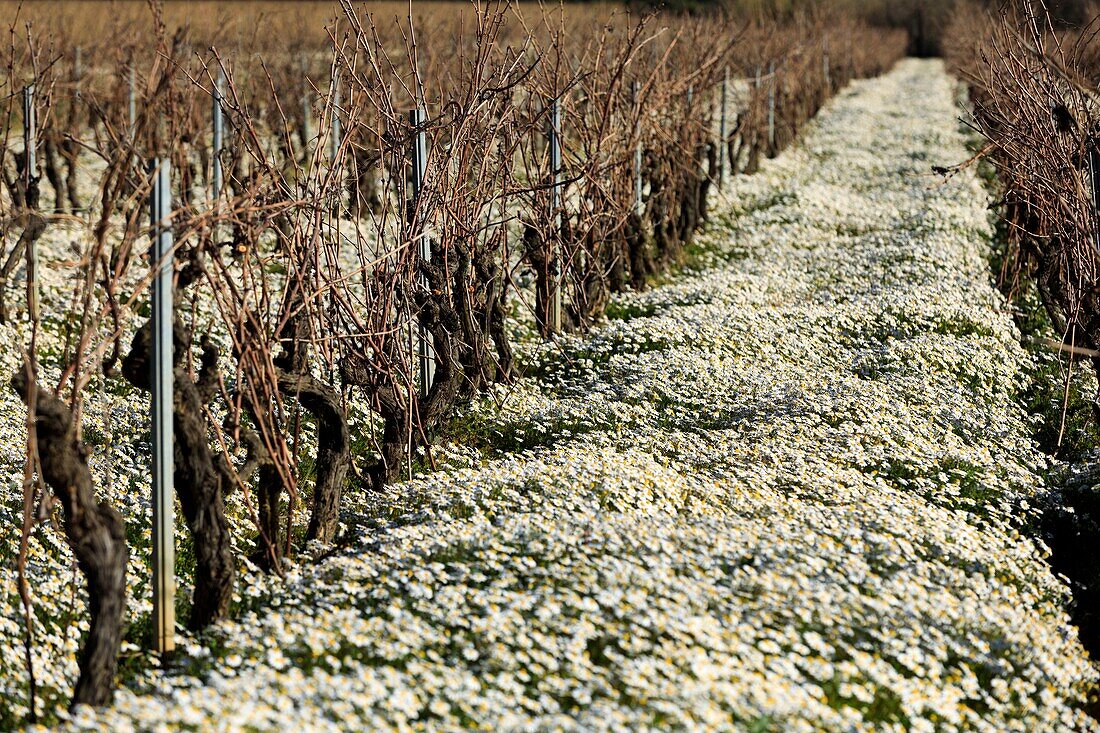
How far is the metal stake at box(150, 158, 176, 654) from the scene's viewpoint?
4.26 metres

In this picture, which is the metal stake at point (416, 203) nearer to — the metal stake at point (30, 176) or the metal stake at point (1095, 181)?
the metal stake at point (30, 176)

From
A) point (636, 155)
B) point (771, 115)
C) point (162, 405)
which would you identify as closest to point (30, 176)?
point (636, 155)

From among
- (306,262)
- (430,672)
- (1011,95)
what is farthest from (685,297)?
(430,672)

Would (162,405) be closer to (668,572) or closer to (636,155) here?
(668,572)

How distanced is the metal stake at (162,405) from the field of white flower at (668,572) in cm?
25

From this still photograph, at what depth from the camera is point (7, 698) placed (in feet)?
14.0

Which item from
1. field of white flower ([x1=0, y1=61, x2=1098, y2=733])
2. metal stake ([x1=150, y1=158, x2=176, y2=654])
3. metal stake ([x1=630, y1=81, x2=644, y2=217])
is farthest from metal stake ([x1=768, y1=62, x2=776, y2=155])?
metal stake ([x1=150, y1=158, x2=176, y2=654])

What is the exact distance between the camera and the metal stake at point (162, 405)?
4.26 metres

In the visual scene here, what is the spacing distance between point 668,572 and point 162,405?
86.1 inches

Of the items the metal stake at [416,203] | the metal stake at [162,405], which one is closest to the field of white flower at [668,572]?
the metal stake at [162,405]

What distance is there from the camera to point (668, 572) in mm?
4816

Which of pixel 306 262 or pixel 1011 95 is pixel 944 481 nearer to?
pixel 1011 95

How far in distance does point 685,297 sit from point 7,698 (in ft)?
25.1

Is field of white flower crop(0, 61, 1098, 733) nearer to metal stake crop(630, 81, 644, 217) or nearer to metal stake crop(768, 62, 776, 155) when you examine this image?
metal stake crop(630, 81, 644, 217)
